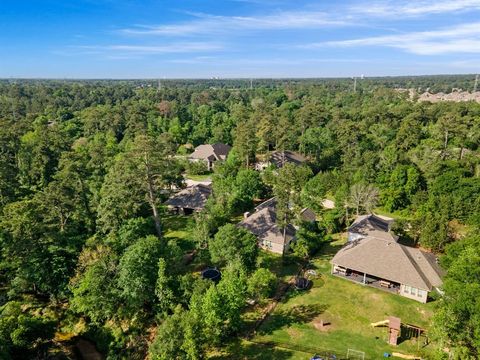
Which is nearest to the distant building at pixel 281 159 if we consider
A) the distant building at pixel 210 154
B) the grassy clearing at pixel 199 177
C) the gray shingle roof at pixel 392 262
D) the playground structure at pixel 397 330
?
the distant building at pixel 210 154

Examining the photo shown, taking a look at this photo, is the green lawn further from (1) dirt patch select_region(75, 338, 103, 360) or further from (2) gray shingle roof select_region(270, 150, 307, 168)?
(2) gray shingle roof select_region(270, 150, 307, 168)

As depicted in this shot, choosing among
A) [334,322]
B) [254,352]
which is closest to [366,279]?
[334,322]

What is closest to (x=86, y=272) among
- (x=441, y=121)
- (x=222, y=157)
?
(x=222, y=157)

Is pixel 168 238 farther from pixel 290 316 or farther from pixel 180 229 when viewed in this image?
pixel 290 316

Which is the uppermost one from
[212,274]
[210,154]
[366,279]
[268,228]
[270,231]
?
[210,154]

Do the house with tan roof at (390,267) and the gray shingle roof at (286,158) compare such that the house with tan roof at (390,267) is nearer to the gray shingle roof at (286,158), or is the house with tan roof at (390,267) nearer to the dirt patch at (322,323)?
the dirt patch at (322,323)

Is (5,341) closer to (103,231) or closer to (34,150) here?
(103,231)

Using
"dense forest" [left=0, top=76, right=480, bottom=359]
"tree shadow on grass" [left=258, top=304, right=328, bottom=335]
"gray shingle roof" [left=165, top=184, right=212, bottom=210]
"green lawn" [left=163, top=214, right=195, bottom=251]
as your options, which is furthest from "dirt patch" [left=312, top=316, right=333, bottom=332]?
"gray shingle roof" [left=165, top=184, right=212, bottom=210]

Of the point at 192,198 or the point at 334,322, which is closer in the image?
the point at 334,322
